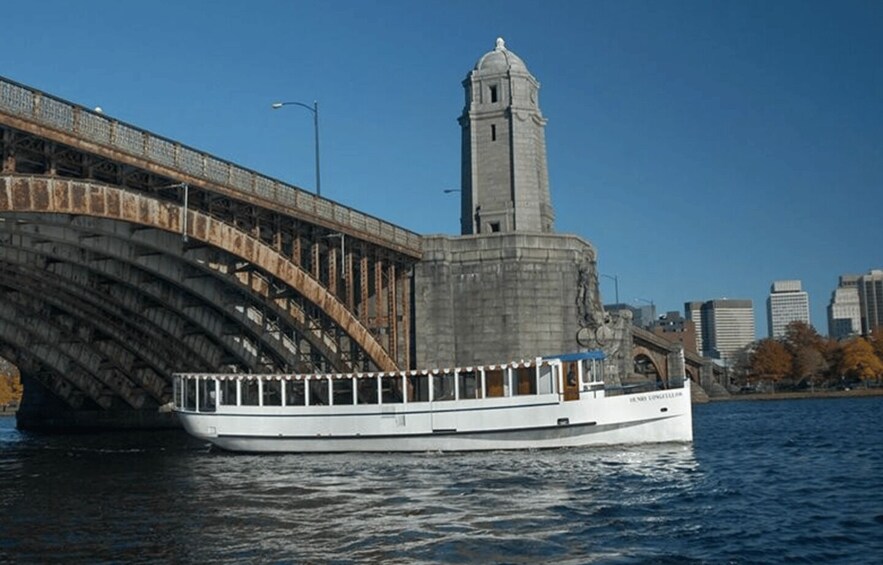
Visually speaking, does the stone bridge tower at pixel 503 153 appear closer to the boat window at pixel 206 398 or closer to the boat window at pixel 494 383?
the boat window at pixel 494 383

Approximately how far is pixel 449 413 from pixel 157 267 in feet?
49.6

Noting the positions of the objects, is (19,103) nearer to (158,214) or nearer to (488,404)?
(158,214)

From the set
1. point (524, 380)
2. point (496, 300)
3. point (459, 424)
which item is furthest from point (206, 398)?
point (496, 300)

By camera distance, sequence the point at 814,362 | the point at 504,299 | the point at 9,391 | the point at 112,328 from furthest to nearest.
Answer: the point at 814,362
the point at 9,391
the point at 504,299
the point at 112,328

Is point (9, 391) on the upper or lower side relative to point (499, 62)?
lower

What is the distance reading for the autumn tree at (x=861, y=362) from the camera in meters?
139

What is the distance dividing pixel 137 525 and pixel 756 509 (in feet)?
51.8

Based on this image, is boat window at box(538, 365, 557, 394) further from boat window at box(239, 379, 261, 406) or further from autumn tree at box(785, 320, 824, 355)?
autumn tree at box(785, 320, 824, 355)

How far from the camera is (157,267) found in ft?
151

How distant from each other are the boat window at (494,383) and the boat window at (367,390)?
6.26 metres

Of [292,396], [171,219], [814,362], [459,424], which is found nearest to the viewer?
[171,219]

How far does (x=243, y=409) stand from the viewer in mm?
47531

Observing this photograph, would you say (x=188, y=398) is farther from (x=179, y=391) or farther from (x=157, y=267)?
(x=157, y=267)

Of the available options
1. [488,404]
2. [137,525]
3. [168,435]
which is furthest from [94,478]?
[168,435]
